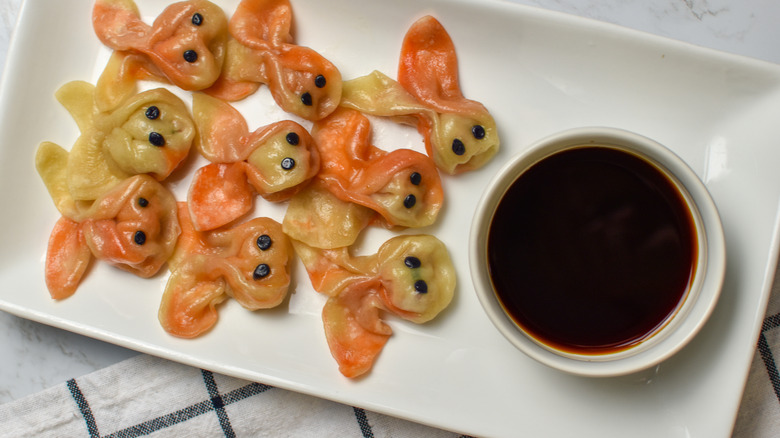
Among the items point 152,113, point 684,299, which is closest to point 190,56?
point 152,113

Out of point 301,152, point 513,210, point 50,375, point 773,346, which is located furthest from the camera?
point 50,375

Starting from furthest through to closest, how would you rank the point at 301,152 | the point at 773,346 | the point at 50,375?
the point at 50,375 → the point at 773,346 → the point at 301,152

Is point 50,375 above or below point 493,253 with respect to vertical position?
below

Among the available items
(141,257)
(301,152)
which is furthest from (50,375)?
(301,152)

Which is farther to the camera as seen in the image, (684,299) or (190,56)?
(190,56)

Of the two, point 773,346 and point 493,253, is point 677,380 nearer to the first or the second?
point 773,346

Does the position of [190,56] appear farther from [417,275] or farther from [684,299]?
[684,299]

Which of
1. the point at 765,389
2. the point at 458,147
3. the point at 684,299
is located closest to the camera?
the point at 684,299
